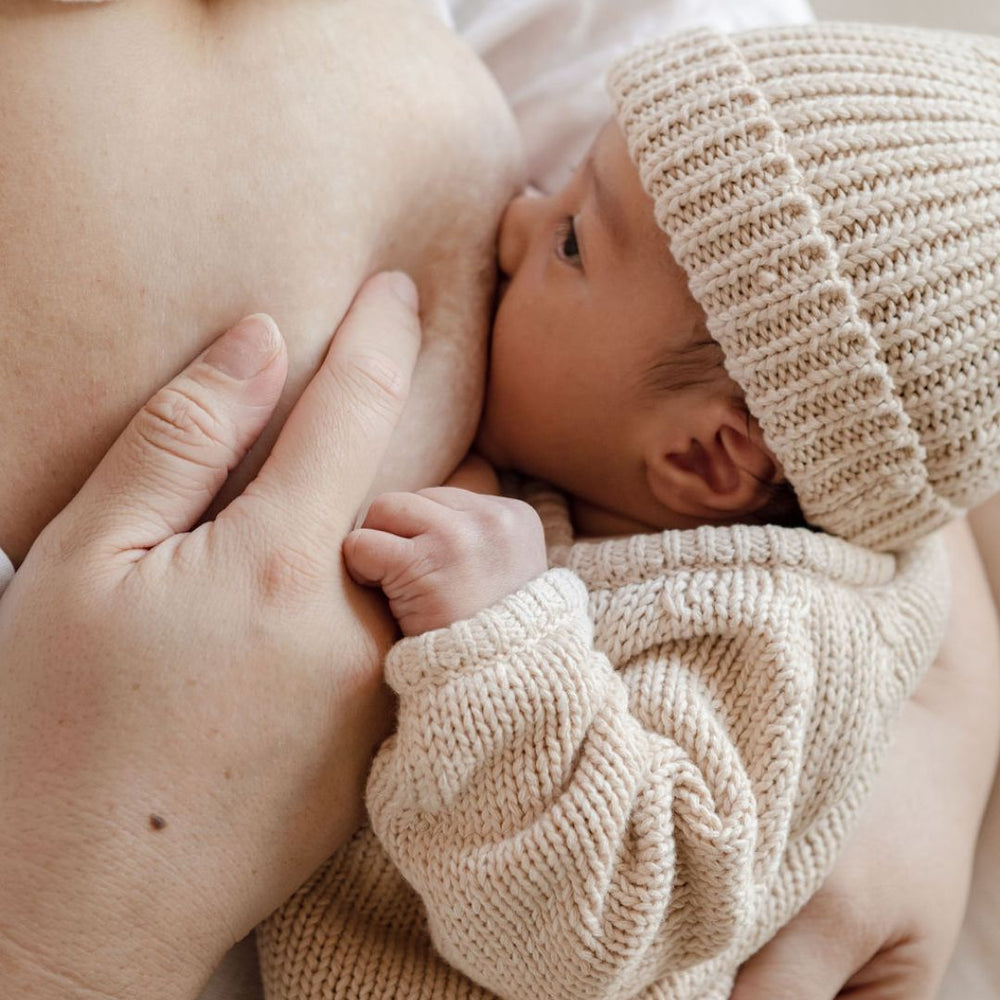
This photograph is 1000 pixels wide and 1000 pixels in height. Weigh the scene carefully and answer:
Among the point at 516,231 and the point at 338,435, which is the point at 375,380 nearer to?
the point at 338,435

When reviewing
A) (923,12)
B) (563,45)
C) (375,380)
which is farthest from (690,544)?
(923,12)

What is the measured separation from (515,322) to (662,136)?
25 centimetres

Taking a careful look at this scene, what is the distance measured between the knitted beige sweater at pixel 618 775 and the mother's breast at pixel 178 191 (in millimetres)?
297

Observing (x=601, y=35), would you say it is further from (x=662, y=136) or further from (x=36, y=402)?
(x=36, y=402)

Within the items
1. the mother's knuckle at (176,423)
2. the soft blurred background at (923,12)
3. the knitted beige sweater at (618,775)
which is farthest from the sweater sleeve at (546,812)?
the soft blurred background at (923,12)

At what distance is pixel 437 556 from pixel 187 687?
0.77ft

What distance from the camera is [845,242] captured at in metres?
1.00

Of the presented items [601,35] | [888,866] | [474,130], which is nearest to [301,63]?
[474,130]

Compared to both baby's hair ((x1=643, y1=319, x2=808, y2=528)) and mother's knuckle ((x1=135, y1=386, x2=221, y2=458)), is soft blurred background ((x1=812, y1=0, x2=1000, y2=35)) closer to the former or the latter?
baby's hair ((x1=643, y1=319, x2=808, y2=528))

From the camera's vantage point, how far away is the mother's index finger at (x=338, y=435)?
905 millimetres

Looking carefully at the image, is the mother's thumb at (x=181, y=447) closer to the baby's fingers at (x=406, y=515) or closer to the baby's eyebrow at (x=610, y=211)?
the baby's fingers at (x=406, y=515)

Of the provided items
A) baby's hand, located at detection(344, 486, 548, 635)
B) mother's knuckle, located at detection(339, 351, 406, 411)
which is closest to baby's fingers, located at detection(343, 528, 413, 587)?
baby's hand, located at detection(344, 486, 548, 635)

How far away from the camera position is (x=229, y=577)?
0.86m

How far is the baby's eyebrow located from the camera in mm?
1123
